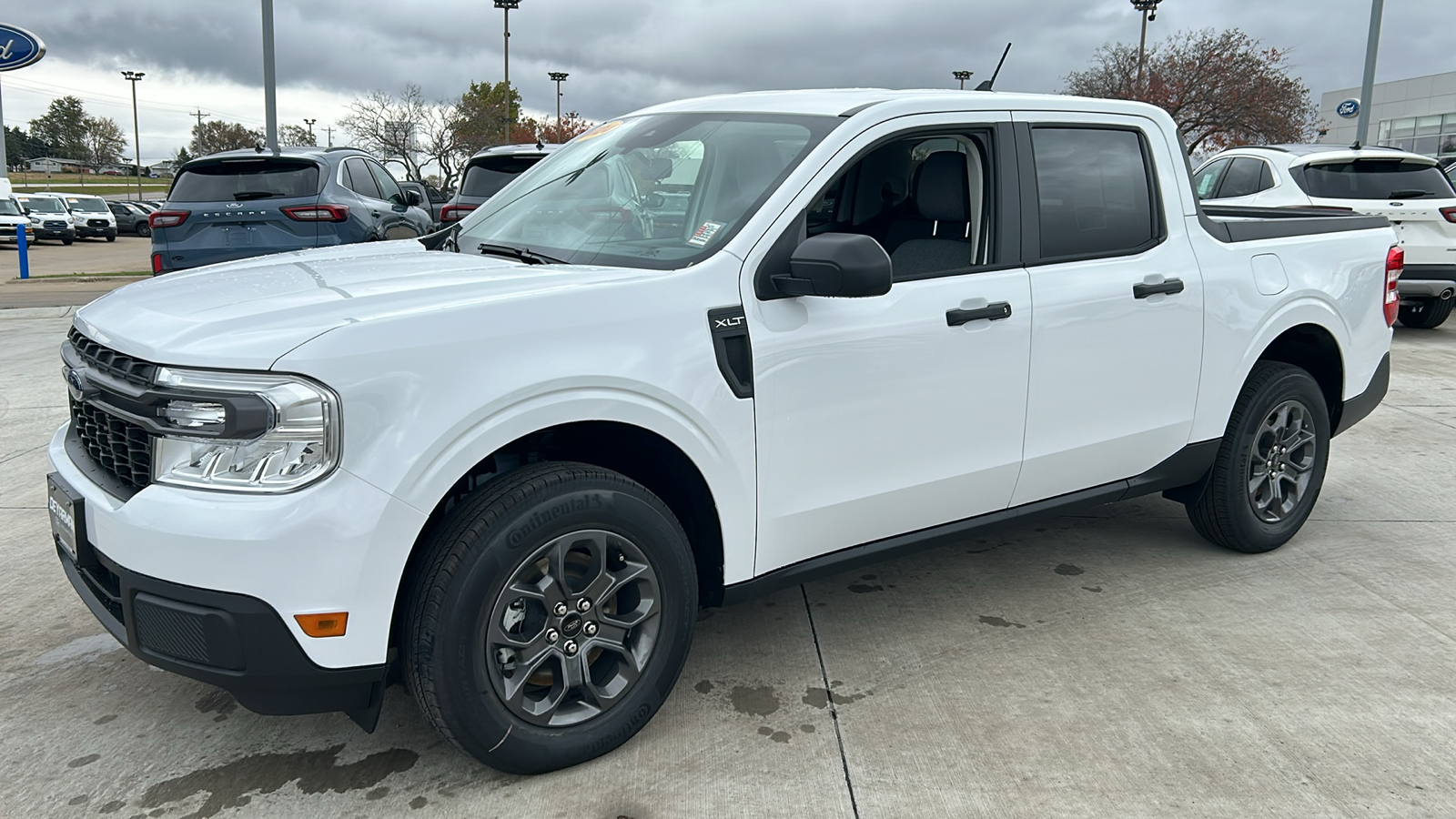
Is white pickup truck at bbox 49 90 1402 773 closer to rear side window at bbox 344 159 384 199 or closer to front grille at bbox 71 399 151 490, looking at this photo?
front grille at bbox 71 399 151 490

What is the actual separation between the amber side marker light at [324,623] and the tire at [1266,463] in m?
3.45

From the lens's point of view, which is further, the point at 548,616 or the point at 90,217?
the point at 90,217

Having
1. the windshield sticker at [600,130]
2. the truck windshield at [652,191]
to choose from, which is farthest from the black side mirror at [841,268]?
the windshield sticker at [600,130]

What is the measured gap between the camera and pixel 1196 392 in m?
4.20

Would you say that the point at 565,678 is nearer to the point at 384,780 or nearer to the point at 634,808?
the point at 634,808

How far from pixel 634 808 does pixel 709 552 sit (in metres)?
0.73

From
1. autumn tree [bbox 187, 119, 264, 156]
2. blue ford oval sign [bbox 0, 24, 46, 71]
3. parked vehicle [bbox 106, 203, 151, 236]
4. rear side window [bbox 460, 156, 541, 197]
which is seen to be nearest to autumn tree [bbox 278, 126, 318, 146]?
autumn tree [bbox 187, 119, 264, 156]

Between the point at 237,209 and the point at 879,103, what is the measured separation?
26.5 feet

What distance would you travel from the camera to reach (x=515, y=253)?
3.53m

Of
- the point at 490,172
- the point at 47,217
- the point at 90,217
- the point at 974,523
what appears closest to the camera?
the point at 974,523

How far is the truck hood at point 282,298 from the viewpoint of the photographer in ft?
8.32

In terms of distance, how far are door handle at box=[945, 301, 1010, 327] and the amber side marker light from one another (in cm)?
194

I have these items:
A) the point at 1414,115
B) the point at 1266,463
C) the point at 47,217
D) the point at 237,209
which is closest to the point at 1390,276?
the point at 1266,463

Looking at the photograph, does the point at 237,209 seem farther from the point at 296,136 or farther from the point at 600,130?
the point at 296,136
